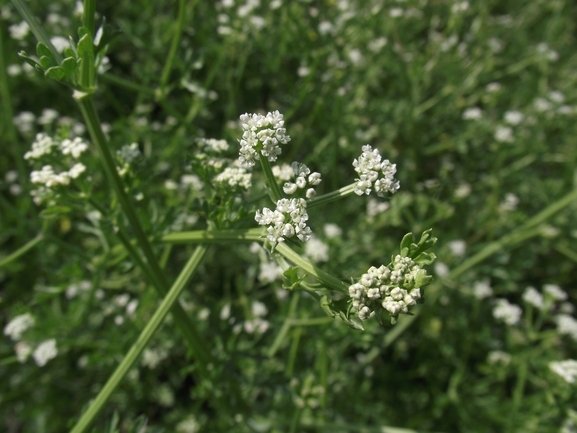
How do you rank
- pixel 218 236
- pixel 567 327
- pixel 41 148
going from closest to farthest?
1. pixel 218 236
2. pixel 41 148
3. pixel 567 327

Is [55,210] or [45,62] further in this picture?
[55,210]

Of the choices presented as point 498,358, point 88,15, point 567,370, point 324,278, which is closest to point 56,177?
point 88,15

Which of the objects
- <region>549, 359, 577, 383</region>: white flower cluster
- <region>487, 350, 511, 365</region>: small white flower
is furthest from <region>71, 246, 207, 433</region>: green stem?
<region>487, 350, 511, 365</region>: small white flower

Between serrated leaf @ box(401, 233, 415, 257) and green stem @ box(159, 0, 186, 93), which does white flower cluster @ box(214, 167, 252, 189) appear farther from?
green stem @ box(159, 0, 186, 93)

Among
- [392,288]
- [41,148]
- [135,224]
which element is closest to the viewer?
[392,288]

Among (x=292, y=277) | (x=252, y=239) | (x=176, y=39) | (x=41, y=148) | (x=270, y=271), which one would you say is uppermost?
(x=176, y=39)

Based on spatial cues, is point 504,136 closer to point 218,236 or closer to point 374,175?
point 374,175

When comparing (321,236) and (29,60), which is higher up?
(29,60)

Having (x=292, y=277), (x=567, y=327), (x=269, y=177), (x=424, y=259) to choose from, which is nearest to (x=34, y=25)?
(x=269, y=177)
